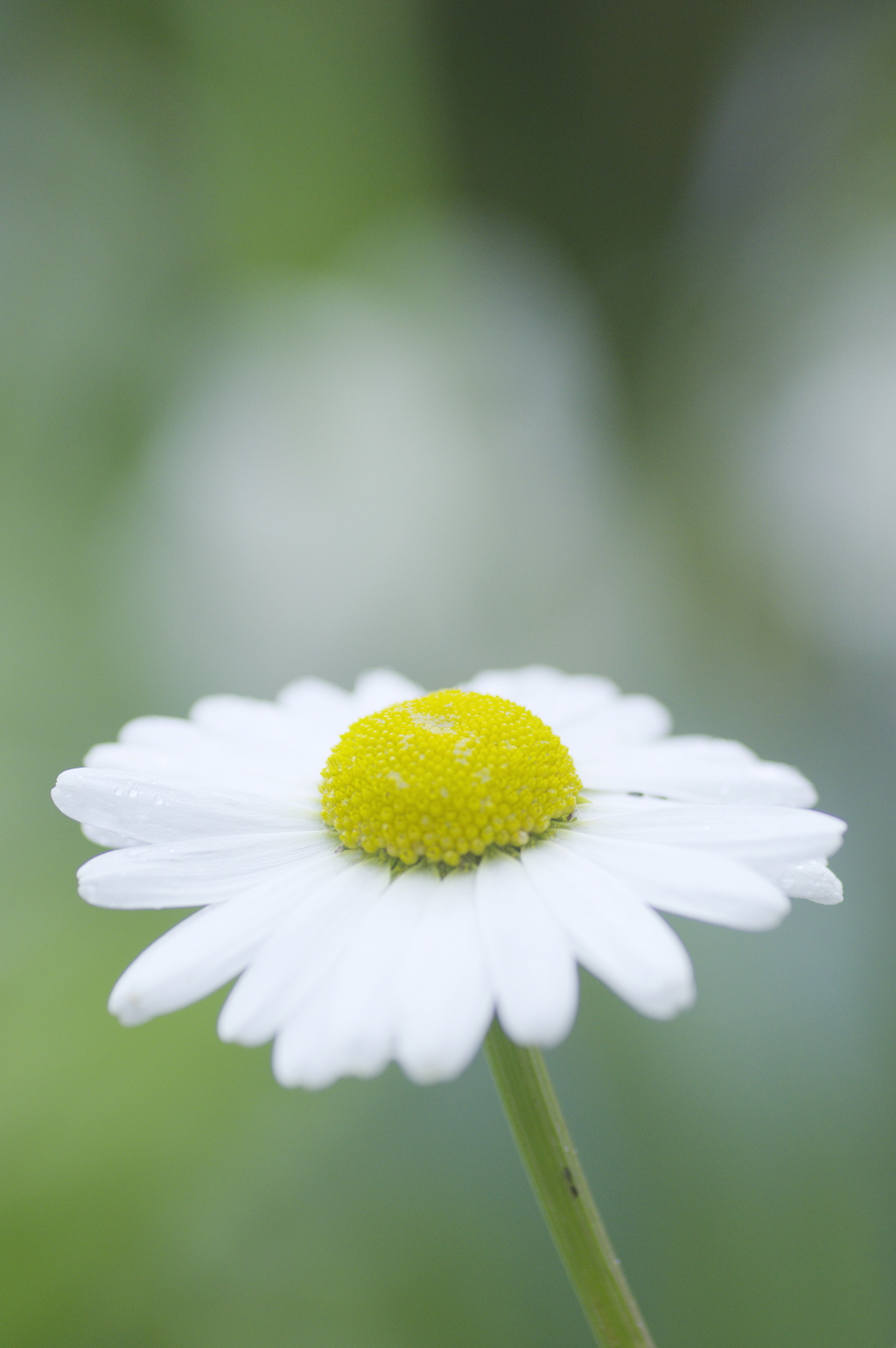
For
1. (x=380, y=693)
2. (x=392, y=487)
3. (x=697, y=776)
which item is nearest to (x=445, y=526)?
(x=392, y=487)

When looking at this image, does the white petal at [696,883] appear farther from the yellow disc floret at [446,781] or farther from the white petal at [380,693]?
the white petal at [380,693]

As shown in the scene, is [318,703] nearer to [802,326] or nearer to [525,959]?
[525,959]

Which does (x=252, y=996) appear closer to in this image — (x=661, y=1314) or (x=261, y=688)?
Result: (x=661, y=1314)

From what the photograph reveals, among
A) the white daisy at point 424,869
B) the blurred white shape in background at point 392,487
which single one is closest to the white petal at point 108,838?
the white daisy at point 424,869

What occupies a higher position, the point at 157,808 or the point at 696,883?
the point at 157,808

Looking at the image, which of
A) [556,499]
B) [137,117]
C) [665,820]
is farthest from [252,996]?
[137,117]
